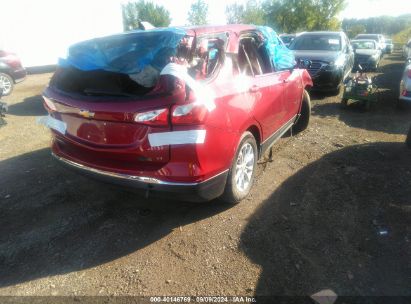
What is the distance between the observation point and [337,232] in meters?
3.12

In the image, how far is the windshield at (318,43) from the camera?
31.5 feet

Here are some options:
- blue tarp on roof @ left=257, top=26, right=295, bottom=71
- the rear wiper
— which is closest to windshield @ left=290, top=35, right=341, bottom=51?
blue tarp on roof @ left=257, top=26, right=295, bottom=71

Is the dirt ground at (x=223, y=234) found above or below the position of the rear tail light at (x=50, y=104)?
below

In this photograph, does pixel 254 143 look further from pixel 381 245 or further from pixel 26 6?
pixel 26 6

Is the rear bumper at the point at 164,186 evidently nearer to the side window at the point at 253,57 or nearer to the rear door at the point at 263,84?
the rear door at the point at 263,84

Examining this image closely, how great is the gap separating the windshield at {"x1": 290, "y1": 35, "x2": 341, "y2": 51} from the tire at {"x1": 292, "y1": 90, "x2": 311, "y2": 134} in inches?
180

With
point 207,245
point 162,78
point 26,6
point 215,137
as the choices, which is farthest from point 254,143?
point 26,6

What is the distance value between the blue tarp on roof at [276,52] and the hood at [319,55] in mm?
4137

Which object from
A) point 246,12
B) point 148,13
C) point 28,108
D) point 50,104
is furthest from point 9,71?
point 246,12

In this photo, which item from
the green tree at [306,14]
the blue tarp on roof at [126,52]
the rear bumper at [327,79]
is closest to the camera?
the blue tarp on roof at [126,52]

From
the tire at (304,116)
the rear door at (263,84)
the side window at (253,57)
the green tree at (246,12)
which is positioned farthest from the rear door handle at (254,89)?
the green tree at (246,12)

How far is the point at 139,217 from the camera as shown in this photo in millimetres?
3434

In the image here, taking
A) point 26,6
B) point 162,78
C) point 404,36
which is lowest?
point 404,36

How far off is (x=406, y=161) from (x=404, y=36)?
137 feet
